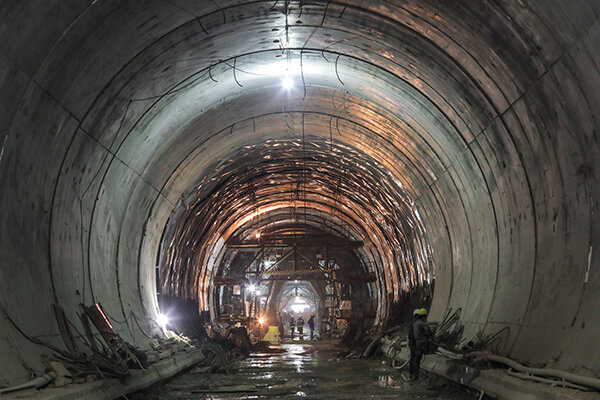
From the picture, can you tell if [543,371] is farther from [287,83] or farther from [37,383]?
[287,83]

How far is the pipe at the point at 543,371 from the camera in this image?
6164 mm

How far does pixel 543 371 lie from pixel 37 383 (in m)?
5.28

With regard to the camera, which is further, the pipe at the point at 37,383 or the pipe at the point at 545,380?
the pipe at the point at 545,380

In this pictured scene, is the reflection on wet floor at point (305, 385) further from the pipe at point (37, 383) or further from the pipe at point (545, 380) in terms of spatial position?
the pipe at point (37, 383)

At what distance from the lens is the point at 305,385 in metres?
11.3

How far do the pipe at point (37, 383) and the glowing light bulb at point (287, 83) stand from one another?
7138mm

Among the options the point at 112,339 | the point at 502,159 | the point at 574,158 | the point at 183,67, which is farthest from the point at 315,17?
the point at 112,339

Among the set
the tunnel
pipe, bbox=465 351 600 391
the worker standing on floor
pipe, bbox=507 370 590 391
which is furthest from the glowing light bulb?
pipe, bbox=507 370 590 391

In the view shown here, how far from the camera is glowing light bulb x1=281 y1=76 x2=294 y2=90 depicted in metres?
12.7

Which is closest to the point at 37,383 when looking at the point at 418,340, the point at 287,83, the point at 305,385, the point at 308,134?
the point at 305,385

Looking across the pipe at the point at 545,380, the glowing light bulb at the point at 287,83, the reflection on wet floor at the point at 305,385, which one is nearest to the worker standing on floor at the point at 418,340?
the reflection on wet floor at the point at 305,385

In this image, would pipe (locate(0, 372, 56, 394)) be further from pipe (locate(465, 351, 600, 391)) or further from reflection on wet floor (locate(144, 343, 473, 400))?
pipe (locate(465, 351, 600, 391))

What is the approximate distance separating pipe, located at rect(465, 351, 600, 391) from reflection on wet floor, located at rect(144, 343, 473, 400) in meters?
0.60

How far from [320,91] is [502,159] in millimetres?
4573
